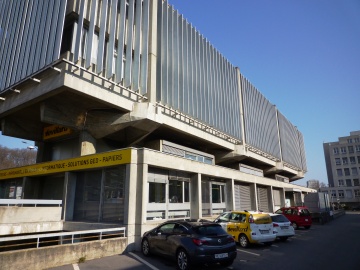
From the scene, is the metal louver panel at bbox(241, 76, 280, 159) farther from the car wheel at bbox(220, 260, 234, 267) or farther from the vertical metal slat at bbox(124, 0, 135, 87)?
the car wheel at bbox(220, 260, 234, 267)

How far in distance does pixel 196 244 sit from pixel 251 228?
4.87m

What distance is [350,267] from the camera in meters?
8.04

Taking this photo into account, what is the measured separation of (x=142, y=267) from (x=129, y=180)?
191 inches

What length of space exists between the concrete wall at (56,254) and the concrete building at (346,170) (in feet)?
294

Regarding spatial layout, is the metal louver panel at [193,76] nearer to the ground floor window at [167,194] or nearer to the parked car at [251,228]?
the ground floor window at [167,194]

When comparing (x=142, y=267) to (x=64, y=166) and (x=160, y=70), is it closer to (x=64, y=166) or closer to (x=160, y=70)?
(x=64, y=166)

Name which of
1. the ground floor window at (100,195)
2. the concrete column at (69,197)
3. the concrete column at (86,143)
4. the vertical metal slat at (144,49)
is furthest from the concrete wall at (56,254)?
the vertical metal slat at (144,49)

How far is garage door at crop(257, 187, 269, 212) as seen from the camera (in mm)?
30128

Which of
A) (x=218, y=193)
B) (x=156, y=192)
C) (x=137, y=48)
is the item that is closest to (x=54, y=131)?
(x=137, y=48)

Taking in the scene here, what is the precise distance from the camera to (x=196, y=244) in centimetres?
780

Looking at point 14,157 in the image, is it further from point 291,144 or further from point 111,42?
point 291,144

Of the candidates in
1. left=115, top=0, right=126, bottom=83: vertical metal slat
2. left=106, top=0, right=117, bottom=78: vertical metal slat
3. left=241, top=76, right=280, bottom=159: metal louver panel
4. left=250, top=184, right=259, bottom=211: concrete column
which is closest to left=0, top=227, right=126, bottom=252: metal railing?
left=106, top=0, right=117, bottom=78: vertical metal slat

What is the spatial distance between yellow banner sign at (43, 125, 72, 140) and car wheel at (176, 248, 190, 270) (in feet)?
50.1

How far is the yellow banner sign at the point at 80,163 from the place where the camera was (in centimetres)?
1351
